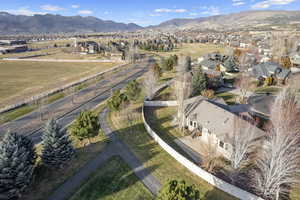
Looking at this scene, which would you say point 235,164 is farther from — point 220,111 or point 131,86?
point 131,86

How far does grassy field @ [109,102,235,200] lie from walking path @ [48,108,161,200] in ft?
2.66

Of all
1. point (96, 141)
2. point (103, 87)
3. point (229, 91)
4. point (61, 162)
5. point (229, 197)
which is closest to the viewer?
point (229, 197)

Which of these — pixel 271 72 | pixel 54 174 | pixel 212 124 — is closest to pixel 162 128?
pixel 212 124

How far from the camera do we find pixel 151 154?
25062 millimetres

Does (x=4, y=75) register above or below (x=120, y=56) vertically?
below

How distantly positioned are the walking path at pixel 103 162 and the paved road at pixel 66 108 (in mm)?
12282

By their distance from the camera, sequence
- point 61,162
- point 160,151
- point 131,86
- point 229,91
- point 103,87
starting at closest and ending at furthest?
1. point 61,162
2. point 160,151
3. point 131,86
4. point 229,91
5. point 103,87

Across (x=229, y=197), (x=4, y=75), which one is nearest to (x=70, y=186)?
(x=229, y=197)

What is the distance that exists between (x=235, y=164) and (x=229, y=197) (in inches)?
141

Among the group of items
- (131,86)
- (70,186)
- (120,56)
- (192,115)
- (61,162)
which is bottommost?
(70,186)

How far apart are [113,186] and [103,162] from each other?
179 inches

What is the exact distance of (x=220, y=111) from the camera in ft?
95.8

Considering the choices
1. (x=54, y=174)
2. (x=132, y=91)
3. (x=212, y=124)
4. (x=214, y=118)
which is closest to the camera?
(x=54, y=174)

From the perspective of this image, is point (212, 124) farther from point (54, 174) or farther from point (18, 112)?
point (18, 112)
